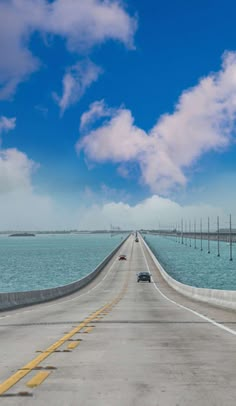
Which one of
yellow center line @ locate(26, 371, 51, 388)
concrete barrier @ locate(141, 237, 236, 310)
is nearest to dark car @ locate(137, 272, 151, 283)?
concrete barrier @ locate(141, 237, 236, 310)

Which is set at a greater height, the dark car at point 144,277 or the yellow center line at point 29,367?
the yellow center line at point 29,367

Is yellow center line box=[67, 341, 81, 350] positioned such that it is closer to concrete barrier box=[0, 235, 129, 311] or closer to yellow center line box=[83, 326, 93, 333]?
yellow center line box=[83, 326, 93, 333]

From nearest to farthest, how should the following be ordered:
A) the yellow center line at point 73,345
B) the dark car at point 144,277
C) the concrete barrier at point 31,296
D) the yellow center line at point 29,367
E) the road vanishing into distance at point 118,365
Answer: the road vanishing into distance at point 118,365, the yellow center line at point 29,367, the yellow center line at point 73,345, the concrete barrier at point 31,296, the dark car at point 144,277

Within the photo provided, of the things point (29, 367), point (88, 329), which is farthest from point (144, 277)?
point (29, 367)

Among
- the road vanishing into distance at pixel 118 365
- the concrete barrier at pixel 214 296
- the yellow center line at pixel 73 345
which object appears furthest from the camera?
the concrete barrier at pixel 214 296

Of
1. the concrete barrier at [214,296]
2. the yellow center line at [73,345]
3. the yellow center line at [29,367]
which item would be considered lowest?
the concrete barrier at [214,296]

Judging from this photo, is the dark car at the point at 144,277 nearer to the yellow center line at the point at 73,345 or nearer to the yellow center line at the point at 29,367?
the yellow center line at the point at 29,367

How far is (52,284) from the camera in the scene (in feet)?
270

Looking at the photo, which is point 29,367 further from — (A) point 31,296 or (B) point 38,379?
(A) point 31,296

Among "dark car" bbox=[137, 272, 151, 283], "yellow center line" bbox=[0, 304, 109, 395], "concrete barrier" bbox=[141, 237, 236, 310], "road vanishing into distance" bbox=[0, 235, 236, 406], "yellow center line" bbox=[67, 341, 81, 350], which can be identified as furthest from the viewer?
"dark car" bbox=[137, 272, 151, 283]

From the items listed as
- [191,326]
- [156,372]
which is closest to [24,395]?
[156,372]

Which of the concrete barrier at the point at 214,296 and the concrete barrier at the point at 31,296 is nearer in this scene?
the concrete barrier at the point at 214,296

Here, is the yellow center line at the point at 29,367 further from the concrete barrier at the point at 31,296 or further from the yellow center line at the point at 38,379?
the concrete barrier at the point at 31,296

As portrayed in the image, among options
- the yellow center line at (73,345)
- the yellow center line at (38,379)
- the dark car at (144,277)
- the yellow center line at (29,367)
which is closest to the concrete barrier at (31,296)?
the dark car at (144,277)
